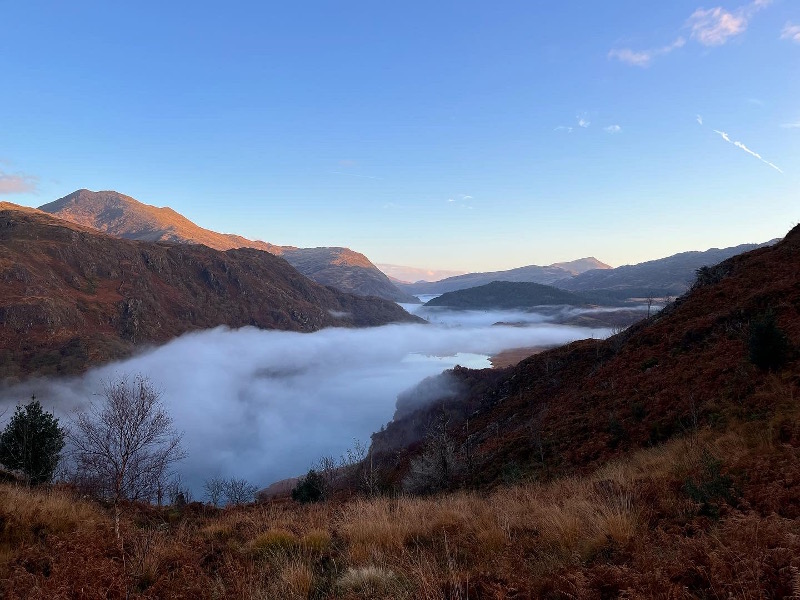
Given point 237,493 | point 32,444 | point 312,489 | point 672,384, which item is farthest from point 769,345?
point 237,493

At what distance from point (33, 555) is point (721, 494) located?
10489 mm

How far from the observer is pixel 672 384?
22672 millimetres

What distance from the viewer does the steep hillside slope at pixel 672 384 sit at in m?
16.0

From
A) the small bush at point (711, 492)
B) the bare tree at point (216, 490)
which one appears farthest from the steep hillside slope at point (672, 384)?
the bare tree at point (216, 490)

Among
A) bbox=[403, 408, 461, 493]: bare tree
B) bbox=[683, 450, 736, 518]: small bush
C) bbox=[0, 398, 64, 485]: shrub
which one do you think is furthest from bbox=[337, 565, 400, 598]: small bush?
bbox=[0, 398, 64, 485]: shrub

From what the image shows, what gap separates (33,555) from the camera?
5.82m

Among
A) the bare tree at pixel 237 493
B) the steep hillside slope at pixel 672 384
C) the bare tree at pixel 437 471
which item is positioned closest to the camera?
the steep hillside slope at pixel 672 384

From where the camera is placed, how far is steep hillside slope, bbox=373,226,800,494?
16.0 m

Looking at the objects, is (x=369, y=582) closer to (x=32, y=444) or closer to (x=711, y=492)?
(x=711, y=492)

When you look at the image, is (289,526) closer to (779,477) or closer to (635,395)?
(779,477)

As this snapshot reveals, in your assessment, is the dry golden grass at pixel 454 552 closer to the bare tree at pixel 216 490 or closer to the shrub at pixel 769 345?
the shrub at pixel 769 345

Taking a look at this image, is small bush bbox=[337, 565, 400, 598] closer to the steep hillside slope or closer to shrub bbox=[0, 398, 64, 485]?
the steep hillside slope

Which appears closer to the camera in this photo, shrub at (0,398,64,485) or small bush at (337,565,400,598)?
small bush at (337,565,400,598)

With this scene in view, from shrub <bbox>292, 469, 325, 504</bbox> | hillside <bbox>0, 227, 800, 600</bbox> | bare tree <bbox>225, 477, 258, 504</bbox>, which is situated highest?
hillside <bbox>0, 227, 800, 600</bbox>
